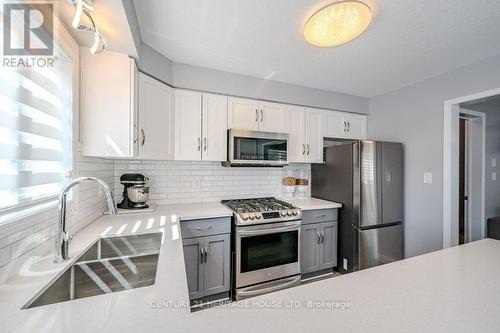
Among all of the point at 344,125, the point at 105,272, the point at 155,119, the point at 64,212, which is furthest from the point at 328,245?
the point at 64,212

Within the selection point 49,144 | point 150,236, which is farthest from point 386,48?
point 49,144

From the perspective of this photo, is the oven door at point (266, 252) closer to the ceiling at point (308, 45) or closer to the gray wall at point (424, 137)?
the gray wall at point (424, 137)

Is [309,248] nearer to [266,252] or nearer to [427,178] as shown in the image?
[266,252]

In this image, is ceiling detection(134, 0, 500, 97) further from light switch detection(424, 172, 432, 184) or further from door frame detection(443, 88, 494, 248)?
light switch detection(424, 172, 432, 184)

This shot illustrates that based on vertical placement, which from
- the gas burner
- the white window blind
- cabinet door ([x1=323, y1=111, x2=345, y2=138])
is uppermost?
cabinet door ([x1=323, y1=111, x2=345, y2=138])

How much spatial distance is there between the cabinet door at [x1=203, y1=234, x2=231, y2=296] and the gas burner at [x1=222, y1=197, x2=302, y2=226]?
0.81 ft

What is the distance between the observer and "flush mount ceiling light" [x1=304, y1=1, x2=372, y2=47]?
124cm

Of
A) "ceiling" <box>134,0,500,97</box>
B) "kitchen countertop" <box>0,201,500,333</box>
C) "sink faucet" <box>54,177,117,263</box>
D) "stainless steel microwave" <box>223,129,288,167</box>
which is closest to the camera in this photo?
"kitchen countertop" <box>0,201,500,333</box>

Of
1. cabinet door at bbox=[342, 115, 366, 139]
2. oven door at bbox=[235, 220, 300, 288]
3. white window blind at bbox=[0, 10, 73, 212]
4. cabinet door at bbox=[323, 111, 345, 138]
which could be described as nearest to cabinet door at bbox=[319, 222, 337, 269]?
oven door at bbox=[235, 220, 300, 288]

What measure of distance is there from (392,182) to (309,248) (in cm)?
130

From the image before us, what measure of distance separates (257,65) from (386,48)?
3.85ft

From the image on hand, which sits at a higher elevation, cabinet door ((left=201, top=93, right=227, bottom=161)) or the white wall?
cabinet door ((left=201, top=93, right=227, bottom=161))

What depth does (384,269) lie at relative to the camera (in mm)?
863

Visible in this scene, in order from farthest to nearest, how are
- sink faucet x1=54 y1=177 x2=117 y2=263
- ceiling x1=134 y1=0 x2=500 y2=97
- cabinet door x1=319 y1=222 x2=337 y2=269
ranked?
1. cabinet door x1=319 y1=222 x2=337 y2=269
2. ceiling x1=134 y1=0 x2=500 y2=97
3. sink faucet x1=54 y1=177 x2=117 y2=263
